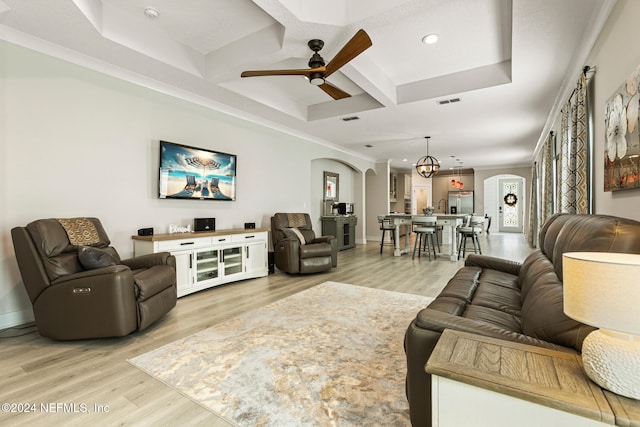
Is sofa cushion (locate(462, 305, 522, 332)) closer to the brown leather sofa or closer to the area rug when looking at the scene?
the brown leather sofa

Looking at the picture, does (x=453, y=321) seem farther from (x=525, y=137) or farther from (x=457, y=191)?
(x=457, y=191)

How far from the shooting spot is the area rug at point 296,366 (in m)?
1.67

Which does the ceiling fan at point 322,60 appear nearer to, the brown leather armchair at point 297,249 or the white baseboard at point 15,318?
the brown leather armchair at point 297,249

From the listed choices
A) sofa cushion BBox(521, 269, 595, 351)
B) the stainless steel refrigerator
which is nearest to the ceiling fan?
sofa cushion BBox(521, 269, 595, 351)

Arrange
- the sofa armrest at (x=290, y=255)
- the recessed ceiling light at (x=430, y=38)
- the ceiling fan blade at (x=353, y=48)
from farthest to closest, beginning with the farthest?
the sofa armrest at (x=290, y=255), the recessed ceiling light at (x=430, y=38), the ceiling fan blade at (x=353, y=48)

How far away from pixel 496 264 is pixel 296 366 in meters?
2.29

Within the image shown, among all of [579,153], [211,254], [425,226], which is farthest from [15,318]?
[425,226]

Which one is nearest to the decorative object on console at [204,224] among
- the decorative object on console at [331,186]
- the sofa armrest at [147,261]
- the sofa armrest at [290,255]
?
the sofa armrest at [147,261]

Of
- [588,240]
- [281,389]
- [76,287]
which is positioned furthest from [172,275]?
[588,240]

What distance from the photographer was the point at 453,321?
1.33 metres

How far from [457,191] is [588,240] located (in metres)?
12.3

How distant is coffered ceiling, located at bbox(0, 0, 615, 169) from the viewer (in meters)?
2.62

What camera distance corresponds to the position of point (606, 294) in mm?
803

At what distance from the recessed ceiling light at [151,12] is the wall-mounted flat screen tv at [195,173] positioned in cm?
144
